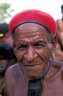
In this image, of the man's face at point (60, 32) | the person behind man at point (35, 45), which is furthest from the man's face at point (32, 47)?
the man's face at point (60, 32)

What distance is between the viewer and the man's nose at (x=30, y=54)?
3.14 metres

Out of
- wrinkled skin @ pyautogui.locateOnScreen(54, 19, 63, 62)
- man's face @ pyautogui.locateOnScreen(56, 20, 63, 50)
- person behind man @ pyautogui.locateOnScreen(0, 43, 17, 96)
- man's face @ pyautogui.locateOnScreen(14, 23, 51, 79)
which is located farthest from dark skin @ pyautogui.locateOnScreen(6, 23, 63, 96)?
man's face @ pyautogui.locateOnScreen(56, 20, 63, 50)

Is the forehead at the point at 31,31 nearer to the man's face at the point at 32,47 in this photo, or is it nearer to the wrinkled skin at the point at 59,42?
the man's face at the point at 32,47

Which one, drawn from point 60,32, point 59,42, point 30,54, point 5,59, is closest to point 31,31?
point 30,54

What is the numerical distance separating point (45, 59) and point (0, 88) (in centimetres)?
137

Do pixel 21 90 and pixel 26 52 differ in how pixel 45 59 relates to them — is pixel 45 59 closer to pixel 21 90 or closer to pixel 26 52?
pixel 26 52

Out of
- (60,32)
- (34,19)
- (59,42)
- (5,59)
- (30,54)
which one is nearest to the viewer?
(30,54)

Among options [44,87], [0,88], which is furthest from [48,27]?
[0,88]

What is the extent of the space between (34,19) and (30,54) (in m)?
0.32

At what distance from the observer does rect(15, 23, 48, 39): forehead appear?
3.26 m

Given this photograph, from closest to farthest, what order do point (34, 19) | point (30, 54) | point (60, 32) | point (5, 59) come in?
1. point (30, 54)
2. point (34, 19)
3. point (5, 59)
4. point (60, 32)

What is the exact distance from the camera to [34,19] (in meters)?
3.26

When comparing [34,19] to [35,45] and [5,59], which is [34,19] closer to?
[35,45]

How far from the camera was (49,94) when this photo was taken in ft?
11.5
